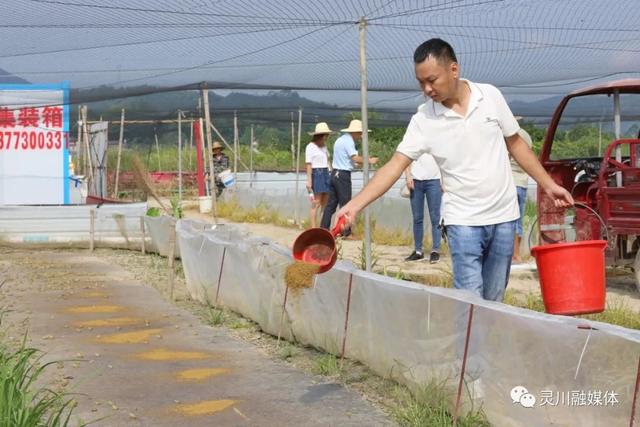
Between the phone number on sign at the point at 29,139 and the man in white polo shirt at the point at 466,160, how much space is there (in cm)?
1686

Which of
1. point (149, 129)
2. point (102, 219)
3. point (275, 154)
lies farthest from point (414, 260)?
point (275, 154)

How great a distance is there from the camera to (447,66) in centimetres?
486

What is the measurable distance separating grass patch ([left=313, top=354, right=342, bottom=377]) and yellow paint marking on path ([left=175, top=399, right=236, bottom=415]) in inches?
28.1

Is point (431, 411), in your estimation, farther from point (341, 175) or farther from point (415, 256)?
point (341, 175)

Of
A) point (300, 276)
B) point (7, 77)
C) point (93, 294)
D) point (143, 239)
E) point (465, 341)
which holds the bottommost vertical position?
point (93, 294)

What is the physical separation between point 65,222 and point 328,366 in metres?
10.2

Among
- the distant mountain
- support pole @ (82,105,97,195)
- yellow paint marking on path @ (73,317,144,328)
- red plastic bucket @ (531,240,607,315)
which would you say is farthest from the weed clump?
support pole @ (82,105,97,195)

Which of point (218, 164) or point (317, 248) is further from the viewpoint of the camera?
point (218, 164)

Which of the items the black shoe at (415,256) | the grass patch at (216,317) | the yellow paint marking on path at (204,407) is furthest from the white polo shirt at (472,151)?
the black shoe at (415,256)

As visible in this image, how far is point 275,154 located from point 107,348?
33.6m

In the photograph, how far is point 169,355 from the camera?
704 centimetres

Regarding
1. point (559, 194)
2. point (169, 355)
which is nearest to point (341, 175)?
point (169, 355)

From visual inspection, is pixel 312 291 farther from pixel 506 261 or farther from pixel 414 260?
pixel 414 260

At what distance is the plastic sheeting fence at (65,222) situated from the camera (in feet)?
50.8
